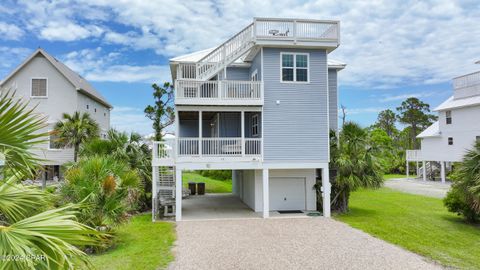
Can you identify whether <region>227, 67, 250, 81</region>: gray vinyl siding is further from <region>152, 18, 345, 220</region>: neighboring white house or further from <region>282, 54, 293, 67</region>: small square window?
<region>282, 54, 293, 67</region>: small square window

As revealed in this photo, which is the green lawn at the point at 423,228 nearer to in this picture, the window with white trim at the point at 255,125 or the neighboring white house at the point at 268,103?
the neighboring white house at the point at 268,103

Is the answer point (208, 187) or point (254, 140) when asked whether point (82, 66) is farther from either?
point (254, 140)

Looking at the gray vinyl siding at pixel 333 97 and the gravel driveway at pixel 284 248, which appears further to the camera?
the gray vinyl siding at pixel 333 97

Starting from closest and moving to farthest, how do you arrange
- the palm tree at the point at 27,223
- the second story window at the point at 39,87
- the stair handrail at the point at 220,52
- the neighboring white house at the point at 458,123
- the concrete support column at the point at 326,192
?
1. the palm tree at the point at 27,223
2. the concrete support column at the point at 326,192
3. the stair handrail at the point at 220,52
4. the second story window at the point at 39,87
5. the neighboring white house at the point at 458,123

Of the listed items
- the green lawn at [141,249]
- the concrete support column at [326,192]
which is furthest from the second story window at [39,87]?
the concrete support column at [326,192]

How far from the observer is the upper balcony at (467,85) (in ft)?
94.5

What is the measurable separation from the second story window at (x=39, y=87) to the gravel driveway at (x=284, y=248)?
1802cm

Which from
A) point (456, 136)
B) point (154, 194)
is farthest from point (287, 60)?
point (456, 136)

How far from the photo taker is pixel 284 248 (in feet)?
35.7

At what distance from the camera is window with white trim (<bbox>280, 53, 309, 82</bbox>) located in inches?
656

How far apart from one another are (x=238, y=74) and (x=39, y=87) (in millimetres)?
16397

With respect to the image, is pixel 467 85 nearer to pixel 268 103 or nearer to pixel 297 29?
pixel 297 29

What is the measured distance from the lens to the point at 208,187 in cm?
2953

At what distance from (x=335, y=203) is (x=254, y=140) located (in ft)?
18.6
